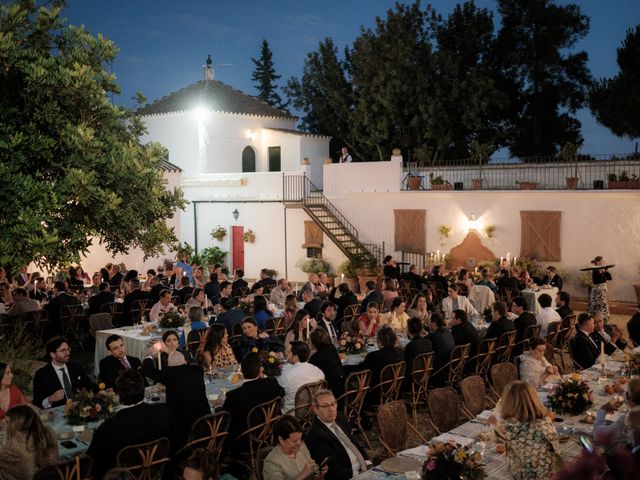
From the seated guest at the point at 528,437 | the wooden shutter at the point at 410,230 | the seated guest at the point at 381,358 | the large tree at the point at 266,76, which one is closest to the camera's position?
the seated guest at the point at 528,437

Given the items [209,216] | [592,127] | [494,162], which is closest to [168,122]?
[209,216]

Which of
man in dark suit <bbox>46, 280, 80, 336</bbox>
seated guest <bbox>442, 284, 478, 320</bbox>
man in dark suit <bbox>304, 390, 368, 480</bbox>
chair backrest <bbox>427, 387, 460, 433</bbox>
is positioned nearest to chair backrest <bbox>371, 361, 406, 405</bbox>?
chair backrest <bbox>427, 387, 460, 433</bbox>

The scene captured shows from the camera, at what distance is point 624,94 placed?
24.6 meters

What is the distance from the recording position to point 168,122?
30.8 metres

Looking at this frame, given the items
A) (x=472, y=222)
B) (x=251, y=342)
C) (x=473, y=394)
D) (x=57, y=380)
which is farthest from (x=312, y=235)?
(x=473, y=394)

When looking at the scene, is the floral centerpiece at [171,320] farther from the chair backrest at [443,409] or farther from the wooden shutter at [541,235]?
the wooden shutter at [541,235]

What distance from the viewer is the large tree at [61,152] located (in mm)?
7328

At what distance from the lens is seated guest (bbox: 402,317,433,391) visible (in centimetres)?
917

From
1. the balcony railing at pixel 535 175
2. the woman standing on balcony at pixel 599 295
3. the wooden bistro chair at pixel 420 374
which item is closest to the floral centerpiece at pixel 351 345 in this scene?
the wooden bistro chair at pixel 420 374

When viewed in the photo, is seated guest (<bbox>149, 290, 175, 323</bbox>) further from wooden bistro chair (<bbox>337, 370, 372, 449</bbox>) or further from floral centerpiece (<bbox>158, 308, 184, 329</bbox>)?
wooden bistro chair (<bbox>337, 370, 372, 449</bbox>)

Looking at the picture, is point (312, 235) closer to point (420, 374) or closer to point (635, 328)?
point (635, 328)

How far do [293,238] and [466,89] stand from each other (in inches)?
406

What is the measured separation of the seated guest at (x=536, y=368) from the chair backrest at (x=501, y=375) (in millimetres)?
205

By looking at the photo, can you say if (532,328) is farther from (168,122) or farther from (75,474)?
(168,122)
